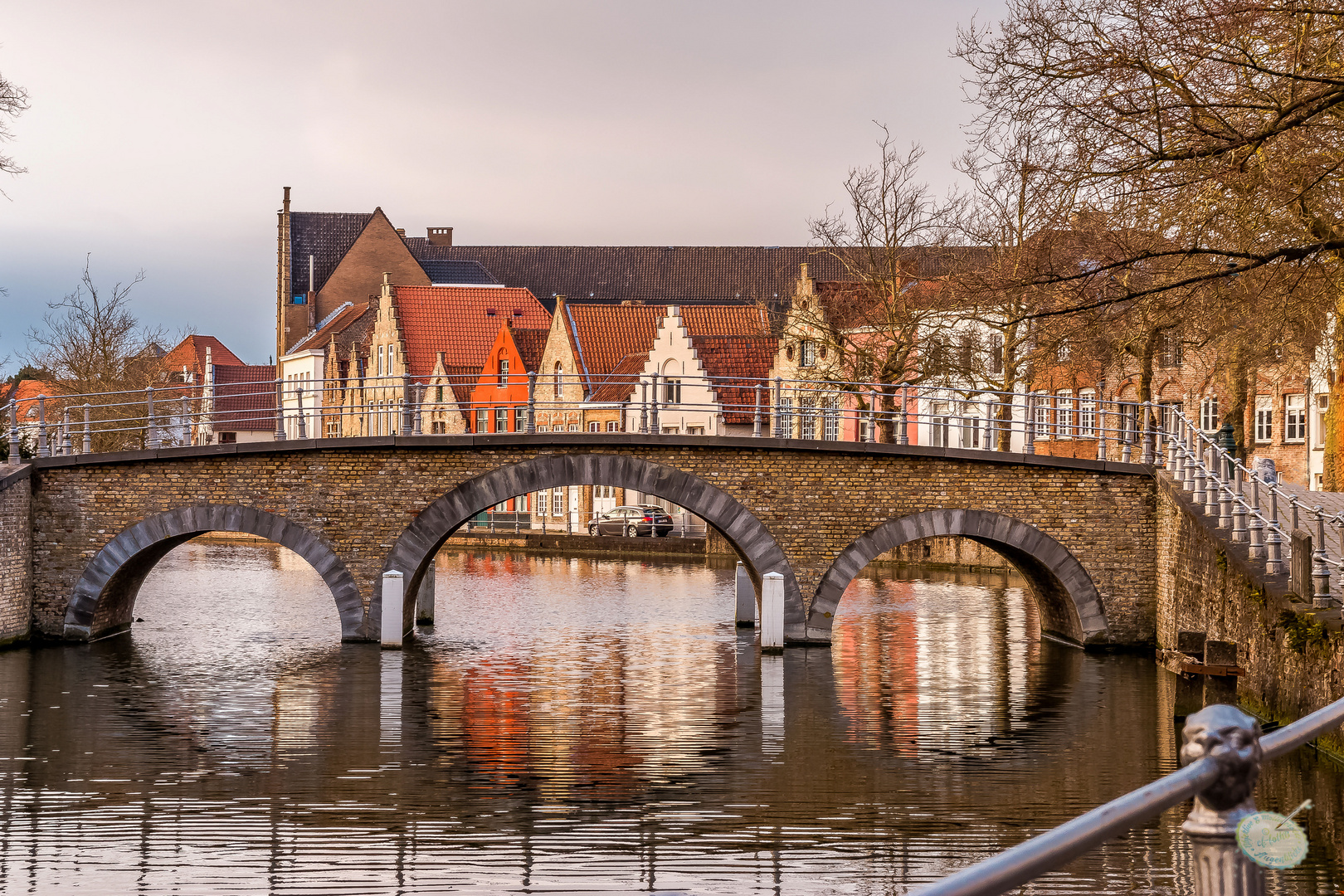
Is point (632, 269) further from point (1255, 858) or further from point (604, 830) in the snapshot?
point (1255, 858)

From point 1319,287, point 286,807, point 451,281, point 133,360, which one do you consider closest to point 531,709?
point 286,807

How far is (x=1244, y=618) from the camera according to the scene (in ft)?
52.4

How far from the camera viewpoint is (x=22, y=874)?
938cm

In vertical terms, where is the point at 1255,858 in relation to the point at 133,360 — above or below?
below

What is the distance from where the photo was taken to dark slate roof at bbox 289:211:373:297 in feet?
243

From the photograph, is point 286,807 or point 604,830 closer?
point 604,830

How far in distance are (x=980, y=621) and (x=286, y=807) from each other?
59.6 feet

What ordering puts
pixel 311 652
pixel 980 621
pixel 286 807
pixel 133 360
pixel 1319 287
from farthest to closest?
pixel 133 360 → pixel 980 621 → pixel 311 652 → pixel 1319 287 → pixel 286 807

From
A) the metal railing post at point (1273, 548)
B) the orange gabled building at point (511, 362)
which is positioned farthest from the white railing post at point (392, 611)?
the orange gabled building at point (511, 362)

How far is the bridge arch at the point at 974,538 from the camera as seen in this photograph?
21.6 metres

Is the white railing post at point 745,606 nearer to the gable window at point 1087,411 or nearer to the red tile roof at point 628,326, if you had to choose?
the gable window at point 1087,411

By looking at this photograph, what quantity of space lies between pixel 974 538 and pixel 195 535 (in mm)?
11660

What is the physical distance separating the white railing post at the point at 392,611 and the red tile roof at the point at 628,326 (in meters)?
28.7

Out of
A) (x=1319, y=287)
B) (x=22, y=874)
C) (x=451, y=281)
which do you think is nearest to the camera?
(x=22, y=874)
